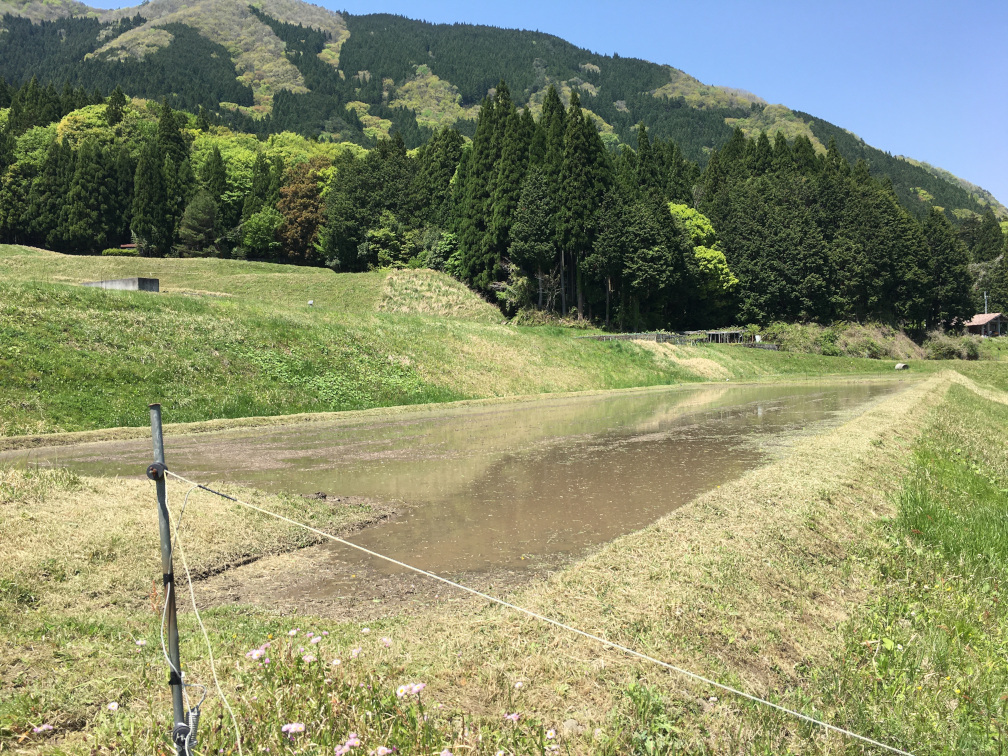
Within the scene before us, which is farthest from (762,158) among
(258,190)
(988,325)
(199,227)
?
(199,227)

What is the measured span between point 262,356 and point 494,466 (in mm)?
14928

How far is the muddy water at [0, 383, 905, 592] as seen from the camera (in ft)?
29.6

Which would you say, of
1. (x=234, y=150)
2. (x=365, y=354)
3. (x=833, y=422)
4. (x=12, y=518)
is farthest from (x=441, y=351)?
(x=234, y=150)

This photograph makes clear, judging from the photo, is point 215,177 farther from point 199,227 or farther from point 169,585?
point 169,585

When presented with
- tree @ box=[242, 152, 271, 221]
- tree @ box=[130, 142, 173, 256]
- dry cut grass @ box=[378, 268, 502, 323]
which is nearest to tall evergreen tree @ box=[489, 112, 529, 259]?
dry cut grass @ box=[378, 268, 502, 323]

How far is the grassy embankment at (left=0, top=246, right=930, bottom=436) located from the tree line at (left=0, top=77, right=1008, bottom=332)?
855 centimetres

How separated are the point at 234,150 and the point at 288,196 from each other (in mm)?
28370

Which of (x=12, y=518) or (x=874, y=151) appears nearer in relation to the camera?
(x=12, y=518)

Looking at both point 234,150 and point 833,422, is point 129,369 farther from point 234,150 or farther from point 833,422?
point 234,150

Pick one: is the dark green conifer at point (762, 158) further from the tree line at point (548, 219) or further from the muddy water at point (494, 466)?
the muddy water at point (494, 466)

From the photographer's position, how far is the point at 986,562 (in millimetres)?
7934

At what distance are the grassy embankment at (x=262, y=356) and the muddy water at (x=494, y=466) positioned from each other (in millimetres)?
2259

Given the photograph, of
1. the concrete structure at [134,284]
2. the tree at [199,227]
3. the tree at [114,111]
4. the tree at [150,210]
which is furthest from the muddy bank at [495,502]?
the tree at [114,111]

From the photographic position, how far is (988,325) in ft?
334
